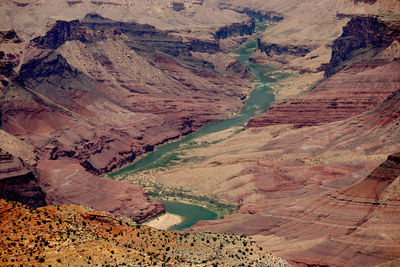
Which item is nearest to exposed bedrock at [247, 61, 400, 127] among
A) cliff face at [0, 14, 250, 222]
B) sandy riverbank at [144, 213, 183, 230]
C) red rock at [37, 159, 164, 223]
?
cliff face at [0, 14, 250, 222]

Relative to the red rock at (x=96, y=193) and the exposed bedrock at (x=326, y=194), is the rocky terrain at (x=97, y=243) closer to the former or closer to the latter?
the exposed bedrock at (x=326, y=194)

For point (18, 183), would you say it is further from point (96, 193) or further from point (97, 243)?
point (97, 243)

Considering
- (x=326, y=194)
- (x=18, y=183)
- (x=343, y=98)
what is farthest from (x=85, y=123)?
(x=326, y=194)

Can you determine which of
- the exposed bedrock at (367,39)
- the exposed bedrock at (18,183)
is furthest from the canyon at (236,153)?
the exposed bedrock at (367,39)

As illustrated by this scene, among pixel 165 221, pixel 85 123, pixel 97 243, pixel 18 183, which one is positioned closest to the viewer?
pixel 97 243

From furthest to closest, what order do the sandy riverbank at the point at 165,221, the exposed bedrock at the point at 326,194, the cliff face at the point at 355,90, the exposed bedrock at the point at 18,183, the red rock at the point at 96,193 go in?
1. the cliff face at the point at 355,90
2. the red rock at the point at 96,193
3. the sandy riverbank at the point at 165,221
4. the exposed bedrock at the point at 18,183
5. the exposed bedrock at the point at 326,194

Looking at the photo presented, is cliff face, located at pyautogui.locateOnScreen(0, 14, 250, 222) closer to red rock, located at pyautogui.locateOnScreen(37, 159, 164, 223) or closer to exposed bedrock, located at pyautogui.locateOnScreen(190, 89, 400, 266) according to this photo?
red rock, located at pyautogui.locateOnScreen(37, 159, 164, 223)
